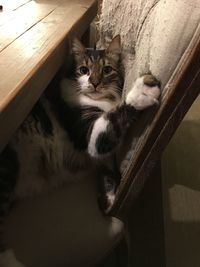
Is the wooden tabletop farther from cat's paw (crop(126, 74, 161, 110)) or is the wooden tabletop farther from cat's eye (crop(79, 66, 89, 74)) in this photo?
cat's paw (crop(126, 74, 161, 110))

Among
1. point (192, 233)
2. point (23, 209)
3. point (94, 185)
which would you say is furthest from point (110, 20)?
point (192, 233)

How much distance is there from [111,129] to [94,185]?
0.19 meters

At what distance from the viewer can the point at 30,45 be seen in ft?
3.11

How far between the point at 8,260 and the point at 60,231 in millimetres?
136

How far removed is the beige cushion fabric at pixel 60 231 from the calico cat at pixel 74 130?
34 mm

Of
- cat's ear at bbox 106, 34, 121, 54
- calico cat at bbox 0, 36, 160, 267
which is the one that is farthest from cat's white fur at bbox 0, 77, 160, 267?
cat's ear at bbox 106, 34, 121, 54

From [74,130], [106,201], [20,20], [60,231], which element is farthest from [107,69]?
[60,231]

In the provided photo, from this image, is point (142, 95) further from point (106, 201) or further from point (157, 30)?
point (106, 201)

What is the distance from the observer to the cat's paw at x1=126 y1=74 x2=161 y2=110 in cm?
73

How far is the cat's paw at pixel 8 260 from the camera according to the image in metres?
0.79

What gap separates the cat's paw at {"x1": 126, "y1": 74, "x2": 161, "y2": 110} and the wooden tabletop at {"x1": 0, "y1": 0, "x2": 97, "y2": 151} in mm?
222

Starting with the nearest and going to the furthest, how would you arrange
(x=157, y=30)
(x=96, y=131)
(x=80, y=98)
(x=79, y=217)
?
(x=157, y=30), (x=79, y=217), (x=96, y=131), (x=80, y=98)

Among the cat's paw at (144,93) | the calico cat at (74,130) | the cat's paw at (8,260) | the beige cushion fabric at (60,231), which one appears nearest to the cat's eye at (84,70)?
the calico cat at (74,130)

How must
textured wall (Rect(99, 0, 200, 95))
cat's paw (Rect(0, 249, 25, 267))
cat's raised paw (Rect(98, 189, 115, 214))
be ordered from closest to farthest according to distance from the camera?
textured wall (Rect(99, 0, 200, 95)) → cat's paw (Rect(0, 249, 25, 267)) → cat's raised paw (Rect(98, 189, 115, 214))
